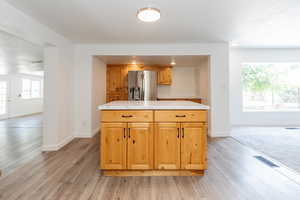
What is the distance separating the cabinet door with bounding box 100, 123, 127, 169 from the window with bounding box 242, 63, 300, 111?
4.74 m

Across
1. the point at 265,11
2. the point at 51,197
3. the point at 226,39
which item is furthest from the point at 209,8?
the point at 51,197

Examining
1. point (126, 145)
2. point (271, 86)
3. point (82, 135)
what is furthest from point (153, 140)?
point (271, 86)

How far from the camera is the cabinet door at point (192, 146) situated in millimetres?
2016

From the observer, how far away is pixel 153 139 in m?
2.03

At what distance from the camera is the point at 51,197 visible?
5.25 feet

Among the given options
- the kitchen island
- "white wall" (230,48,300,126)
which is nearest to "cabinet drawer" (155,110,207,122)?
the kitchen island

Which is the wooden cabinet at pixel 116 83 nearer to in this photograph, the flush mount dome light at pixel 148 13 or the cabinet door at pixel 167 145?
the flush mount dome light at pixel 148 13

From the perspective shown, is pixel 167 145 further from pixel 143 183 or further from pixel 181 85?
pixel 181 85

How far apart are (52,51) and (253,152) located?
14.3ft

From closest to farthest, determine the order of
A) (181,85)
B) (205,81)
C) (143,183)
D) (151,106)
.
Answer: (143,183)
(151,106)
(205,81)
(181,85)

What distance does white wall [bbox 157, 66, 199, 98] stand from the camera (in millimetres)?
5754

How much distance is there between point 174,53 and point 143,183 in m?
3.07

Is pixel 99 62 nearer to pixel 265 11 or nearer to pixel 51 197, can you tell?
pixel 51 197

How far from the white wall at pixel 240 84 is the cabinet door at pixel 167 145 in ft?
12.5
